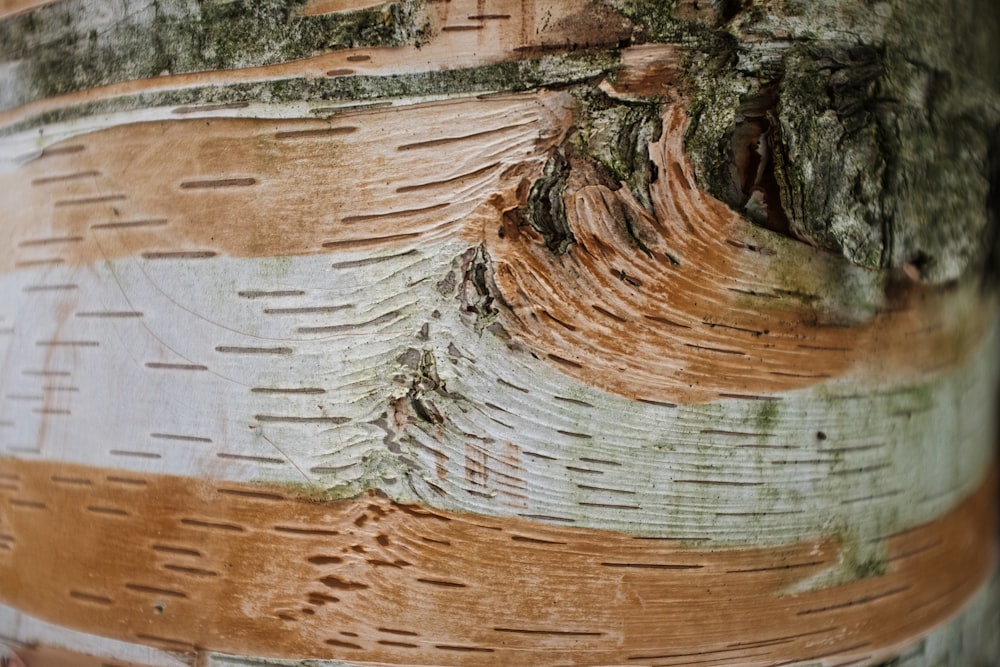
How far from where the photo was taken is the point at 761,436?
33.0 inches

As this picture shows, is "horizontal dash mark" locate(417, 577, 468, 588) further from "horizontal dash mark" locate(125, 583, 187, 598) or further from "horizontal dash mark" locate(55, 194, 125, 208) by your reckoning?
"horizontal dash mark" locate(55, 194, 125, 208)

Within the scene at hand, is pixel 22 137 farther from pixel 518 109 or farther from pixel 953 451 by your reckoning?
pixel 953 451

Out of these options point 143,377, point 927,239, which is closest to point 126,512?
point 143,377

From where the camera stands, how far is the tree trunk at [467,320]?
0.78 meters

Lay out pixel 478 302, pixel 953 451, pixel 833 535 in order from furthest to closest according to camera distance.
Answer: pixel 953 451 → pixel 833 535 → pixel 478 302

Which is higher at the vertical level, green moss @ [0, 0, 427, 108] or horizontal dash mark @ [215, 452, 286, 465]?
green moss @ [0, 0, 427, 108]

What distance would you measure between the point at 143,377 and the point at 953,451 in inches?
40.2

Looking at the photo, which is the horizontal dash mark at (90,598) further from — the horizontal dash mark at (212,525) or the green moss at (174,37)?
the green moss at (174,37)

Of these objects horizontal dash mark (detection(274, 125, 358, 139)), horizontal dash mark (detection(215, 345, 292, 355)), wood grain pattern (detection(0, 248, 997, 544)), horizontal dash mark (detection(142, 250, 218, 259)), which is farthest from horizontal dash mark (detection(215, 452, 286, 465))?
horizontal dash mark (detection(274, 125, 358, 139))

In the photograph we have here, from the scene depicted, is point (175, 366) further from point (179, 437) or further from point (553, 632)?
point (553, 632)

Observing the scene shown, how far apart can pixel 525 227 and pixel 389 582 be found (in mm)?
399

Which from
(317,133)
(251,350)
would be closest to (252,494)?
(251,350)

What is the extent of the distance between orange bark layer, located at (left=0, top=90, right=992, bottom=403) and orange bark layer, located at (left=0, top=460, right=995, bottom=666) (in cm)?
20

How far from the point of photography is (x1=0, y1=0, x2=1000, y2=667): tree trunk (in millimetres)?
782
